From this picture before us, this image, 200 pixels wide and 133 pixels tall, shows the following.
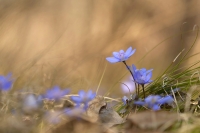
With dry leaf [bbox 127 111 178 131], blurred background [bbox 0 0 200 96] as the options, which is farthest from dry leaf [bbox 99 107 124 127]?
blurred background [bbox 0 0 200 96]

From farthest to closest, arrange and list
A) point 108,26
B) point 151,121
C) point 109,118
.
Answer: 1. point 108,26
2. point 109,118
3. point 151,121

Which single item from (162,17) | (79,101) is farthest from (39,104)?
(162,17)

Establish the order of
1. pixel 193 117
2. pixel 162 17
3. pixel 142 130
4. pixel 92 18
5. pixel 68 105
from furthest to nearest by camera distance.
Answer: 1. pixel 92 18
2. pixel 162 17
3. pixel 68 105
4. pixel 193 117
5. pixel 142 130

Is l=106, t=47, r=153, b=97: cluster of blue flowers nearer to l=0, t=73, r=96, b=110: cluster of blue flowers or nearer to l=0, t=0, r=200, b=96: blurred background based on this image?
l=0, t=73, r=96, b=110: cluster of blue flowers

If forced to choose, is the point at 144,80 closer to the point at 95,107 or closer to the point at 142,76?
the point at 142,76

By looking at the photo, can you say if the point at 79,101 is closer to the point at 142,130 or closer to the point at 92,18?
the point at 142,130

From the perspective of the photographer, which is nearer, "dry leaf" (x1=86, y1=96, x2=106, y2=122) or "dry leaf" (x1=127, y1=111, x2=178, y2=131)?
"dry leaf" (x1=127, y1=111, x2=178, y2=131)

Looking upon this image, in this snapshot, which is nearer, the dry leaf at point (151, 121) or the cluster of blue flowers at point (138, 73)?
the dry leaf at point (151, 121)

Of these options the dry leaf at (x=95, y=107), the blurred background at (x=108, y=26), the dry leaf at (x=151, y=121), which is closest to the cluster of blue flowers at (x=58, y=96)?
the dry leaf at (x=95, y=107)

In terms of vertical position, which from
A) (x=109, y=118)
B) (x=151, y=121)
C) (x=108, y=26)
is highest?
(x=108, y=26)

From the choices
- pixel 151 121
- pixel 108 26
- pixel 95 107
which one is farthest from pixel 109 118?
pixel 108 26

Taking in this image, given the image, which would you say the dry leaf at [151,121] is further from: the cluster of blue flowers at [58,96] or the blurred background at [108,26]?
the blurred background at [108,26]
